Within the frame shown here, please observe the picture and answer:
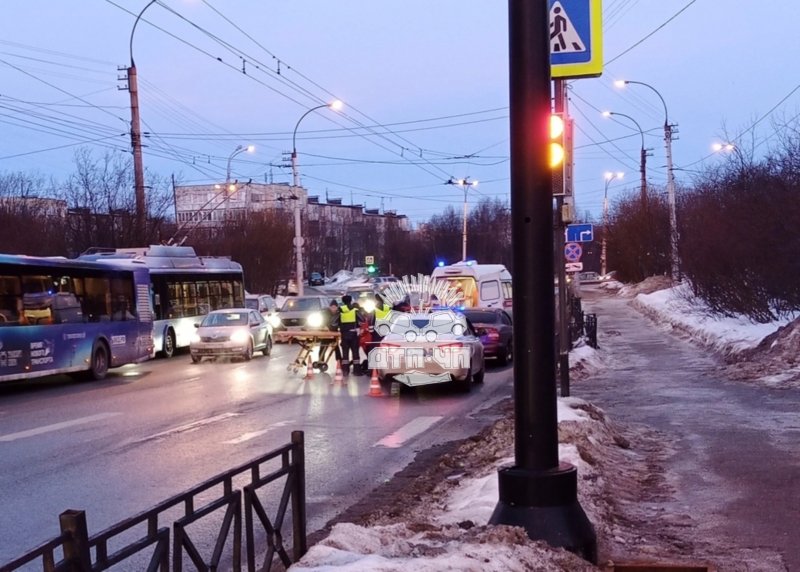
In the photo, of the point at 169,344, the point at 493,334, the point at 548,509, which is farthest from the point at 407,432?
the point at 169,344

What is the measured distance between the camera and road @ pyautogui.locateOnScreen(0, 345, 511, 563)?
8961 mm

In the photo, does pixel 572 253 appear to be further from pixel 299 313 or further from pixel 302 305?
pixel 302 305

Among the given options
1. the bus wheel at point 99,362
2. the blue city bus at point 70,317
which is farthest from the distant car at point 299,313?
the bus wheel at point 99,362

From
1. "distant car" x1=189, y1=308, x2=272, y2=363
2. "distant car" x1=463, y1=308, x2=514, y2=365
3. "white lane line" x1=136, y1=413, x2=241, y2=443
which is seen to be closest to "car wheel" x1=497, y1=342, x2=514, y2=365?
"distant car" x1=463, y1=308, x2=514, y2=365

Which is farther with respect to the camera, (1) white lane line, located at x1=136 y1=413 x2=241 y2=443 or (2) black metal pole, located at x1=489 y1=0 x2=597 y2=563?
(1) white lane line, located at x1=136 y1=413 x2=241 y2=443

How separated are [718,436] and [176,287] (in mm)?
22270

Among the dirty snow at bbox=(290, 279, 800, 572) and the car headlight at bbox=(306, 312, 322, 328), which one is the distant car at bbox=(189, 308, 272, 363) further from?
the dirty snow at bbox=(290, 279, 800, 572)

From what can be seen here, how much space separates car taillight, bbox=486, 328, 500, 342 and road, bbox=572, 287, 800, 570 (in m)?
2.95

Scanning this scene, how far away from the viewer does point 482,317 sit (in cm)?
2472

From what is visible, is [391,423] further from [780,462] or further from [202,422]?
[780,462]

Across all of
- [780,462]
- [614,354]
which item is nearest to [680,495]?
[780,462]

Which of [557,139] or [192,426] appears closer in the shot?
[557,139]

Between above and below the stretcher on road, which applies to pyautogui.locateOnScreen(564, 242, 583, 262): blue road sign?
above

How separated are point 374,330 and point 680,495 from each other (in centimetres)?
1472
